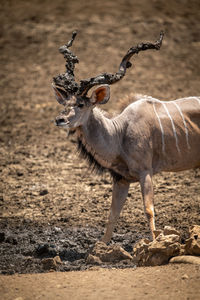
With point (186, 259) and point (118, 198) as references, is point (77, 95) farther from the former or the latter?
point (186, 259)

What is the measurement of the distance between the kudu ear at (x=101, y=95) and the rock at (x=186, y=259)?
1.88 meters

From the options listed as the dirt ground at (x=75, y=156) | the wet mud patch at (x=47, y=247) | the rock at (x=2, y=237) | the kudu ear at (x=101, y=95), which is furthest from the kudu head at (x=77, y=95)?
the rock at (x=2, y=237)

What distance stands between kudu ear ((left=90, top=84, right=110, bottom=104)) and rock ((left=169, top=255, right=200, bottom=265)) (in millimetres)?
1884

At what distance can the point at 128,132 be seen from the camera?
566 cm

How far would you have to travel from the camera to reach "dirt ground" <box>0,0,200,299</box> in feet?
14.1

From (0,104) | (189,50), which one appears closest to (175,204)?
(0,104)

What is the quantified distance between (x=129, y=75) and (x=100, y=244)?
310 inches

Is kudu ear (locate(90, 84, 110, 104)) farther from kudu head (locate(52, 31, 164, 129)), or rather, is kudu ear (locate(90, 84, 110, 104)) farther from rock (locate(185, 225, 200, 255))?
rock (locate(185, 225, 200, 255))

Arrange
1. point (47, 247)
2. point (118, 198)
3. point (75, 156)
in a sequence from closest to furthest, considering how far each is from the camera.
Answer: point (47, 247) < point (118, 198) < point (75, 156)

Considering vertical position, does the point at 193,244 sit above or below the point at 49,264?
above

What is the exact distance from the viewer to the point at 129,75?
41.0ft

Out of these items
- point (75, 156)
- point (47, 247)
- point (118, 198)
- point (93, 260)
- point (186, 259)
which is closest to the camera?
point (186, 259)

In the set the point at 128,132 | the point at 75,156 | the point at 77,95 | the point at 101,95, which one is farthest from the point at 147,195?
the point at 75,156

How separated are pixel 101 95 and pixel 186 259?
2.03 meters
